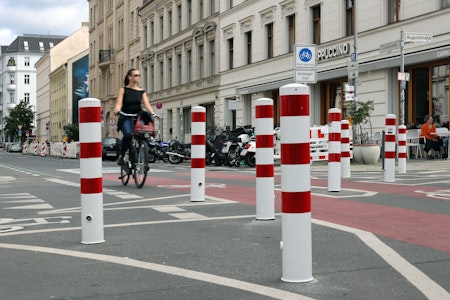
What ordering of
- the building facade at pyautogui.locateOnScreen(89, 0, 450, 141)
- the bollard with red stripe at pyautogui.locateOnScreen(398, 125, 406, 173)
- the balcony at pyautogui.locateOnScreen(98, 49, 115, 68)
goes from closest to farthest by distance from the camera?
the bollard with red stripe at pyautogui.locateOnScreen(398, 125, 406, 173)
the building facade at pyautogui.locateOnScreen(89, 0, 450, 141)
the balcony at pyautogui.locateOnScreen(98, 49, 115, 68)

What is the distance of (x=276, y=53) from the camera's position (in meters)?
33.9

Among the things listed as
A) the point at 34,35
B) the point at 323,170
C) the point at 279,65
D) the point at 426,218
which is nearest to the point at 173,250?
the point at 426,218

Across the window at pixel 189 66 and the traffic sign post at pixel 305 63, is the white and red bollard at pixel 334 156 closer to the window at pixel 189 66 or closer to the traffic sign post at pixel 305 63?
the traffic sign post at pixel 305 63

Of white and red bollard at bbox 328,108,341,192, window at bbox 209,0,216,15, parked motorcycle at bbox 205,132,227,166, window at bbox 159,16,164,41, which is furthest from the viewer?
window at bbox 159,16,164,41

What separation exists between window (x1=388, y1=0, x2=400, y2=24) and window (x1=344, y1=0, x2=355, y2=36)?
8.04 ft

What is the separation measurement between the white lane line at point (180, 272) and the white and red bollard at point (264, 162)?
231cm

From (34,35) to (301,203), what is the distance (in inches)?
6243

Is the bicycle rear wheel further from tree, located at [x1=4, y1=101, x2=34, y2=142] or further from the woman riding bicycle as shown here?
tree, located at [x1=4, y1=101, x2=34, y2=142]

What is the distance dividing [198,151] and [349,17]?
21.2 metres

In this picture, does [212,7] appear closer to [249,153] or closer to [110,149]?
[110,149]

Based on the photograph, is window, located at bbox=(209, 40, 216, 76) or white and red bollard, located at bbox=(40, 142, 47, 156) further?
white and red bollard, located at bbox=(40, 142, 47, 156)

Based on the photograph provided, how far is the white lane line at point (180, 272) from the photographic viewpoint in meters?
3.73

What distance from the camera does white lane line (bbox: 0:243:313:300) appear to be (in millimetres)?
3727

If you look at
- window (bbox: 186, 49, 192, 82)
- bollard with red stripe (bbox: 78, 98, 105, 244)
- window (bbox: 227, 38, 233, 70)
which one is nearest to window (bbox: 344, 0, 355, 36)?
window (bbox: 227, 38, 233, 70)
